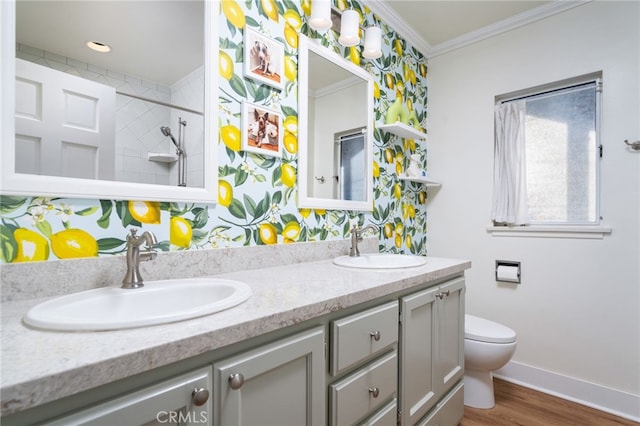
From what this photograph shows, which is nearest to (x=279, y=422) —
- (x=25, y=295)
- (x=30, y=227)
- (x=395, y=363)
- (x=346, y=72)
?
(x=395, y=363)

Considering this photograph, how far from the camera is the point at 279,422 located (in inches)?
29.9

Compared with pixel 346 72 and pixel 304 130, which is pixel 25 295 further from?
pixel 346 72

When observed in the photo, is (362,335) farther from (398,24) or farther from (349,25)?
(398,24)

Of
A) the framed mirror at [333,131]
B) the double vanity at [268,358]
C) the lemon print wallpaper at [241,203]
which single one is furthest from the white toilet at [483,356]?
the framed mirror at [333,131]

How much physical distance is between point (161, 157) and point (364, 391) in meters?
1.07

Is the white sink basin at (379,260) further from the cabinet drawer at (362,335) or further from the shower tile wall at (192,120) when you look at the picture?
the shower tile wall at (192,120)

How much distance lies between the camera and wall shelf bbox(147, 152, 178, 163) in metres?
1.08

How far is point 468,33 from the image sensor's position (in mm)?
2357

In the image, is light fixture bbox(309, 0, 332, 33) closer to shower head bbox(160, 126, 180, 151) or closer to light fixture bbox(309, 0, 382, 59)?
light fixture bbox(309, 0, 382, 59)

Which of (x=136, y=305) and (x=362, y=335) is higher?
(x=136, y=305)

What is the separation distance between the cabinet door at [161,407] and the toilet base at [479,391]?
1.79 metres

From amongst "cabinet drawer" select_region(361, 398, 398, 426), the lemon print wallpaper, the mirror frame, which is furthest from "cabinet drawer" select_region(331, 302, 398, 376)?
the mirror frame

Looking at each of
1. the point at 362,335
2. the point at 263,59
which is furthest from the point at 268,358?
the point at 263,59

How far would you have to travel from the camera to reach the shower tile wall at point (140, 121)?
0.97 meters
